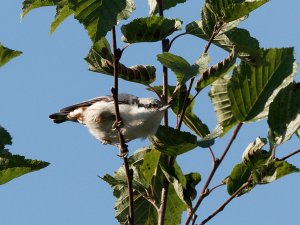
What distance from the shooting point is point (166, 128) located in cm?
353

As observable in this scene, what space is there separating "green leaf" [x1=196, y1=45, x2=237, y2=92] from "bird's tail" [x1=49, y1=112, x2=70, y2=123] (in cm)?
329

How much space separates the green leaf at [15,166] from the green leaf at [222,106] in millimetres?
1086

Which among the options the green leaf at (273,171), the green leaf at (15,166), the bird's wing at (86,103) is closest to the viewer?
the green leaf at (15,166)

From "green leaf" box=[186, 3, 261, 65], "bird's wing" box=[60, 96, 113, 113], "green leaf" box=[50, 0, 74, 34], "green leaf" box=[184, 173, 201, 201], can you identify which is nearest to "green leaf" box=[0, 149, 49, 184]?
"green leaf" box=[50, 0, 74, 34]

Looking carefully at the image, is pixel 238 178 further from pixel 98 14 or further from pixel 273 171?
pixel 98 14

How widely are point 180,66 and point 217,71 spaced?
326mm

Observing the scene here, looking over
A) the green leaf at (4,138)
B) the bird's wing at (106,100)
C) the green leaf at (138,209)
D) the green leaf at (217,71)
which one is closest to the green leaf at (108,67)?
the green leaf at (217,71)

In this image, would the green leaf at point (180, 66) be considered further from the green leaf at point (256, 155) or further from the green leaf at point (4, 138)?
the green leaf at point (4, 138)

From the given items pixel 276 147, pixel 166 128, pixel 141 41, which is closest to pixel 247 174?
pixel 276 147

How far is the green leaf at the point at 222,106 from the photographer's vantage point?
366 centimetres

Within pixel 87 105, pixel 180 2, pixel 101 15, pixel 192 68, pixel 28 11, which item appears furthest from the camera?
pixel 87 105

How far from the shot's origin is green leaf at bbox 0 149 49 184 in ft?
9.70

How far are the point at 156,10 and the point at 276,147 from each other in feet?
3.85

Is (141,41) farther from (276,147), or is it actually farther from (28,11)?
(276,147)
